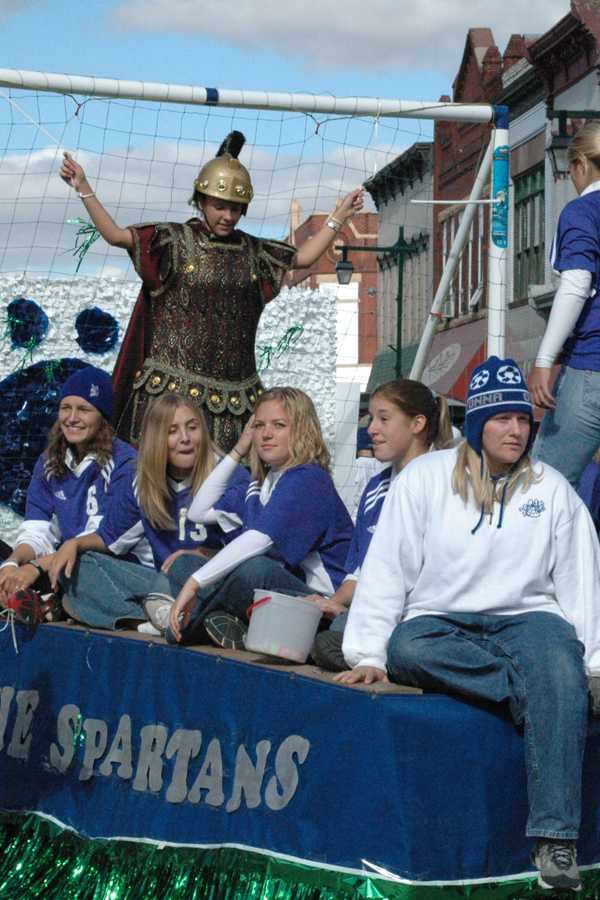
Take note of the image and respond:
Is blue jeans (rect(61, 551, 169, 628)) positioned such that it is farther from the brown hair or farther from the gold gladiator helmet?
the gold gladiator helmet

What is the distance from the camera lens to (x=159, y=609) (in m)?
5.30

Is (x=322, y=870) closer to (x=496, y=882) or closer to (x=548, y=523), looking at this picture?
(x=496, y=882)

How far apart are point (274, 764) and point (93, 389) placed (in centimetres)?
229

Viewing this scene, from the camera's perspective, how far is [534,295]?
2627cm

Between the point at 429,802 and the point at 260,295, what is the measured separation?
3760 millimetres

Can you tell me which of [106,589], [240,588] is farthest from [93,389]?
[240,588]

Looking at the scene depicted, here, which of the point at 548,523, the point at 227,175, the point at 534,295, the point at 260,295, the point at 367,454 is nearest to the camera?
the point at 548,523

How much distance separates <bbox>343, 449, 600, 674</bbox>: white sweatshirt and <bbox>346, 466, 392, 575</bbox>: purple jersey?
2.46 ft

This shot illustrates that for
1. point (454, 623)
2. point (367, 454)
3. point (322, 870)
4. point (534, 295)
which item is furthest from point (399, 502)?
point (534, 295)

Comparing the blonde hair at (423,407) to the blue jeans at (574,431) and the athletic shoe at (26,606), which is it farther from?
the athletic shoe at (26,606)

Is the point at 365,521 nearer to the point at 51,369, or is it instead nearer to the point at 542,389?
the point at 542,389

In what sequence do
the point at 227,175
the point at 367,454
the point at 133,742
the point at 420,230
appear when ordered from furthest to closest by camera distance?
the point at 420,230 < the point at 367,454 < the point at 227,175 < the point at 133,742

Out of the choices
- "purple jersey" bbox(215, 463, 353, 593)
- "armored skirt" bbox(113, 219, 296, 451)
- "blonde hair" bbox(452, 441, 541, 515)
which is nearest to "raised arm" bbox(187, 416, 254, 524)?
"purple jersey" bbox(215, 463, 353, 593)

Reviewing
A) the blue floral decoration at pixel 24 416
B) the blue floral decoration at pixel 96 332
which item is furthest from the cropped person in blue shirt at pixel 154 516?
the blue floral decoration at pixel 96 332
